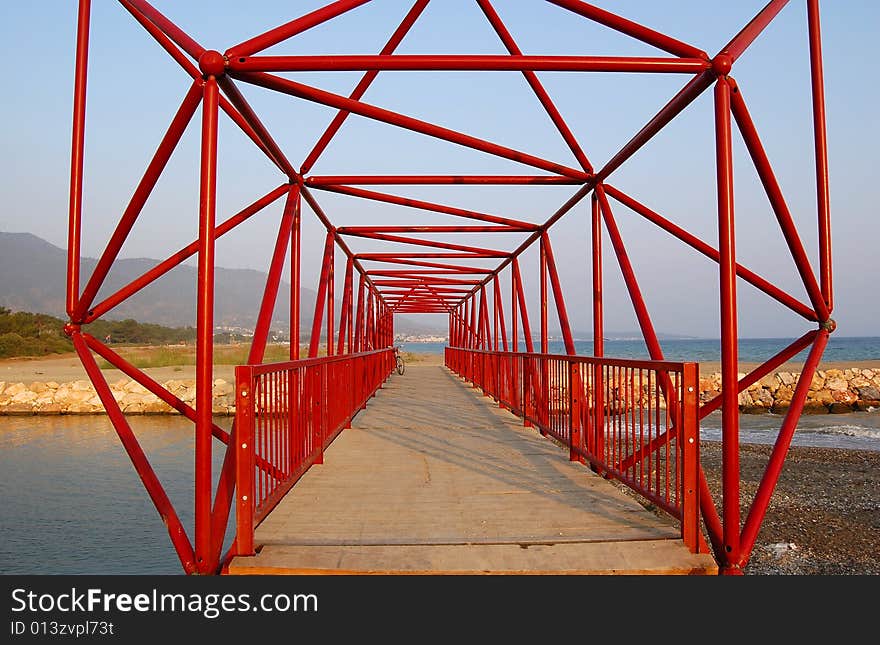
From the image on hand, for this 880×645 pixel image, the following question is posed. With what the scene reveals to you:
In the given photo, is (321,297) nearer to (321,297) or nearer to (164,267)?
(321,297)

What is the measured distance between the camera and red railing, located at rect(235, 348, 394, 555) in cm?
368

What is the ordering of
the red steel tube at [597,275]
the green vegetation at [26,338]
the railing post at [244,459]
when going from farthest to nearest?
the green vegetation at [26,338] < the red steel tube at [597,275] < the railing post at [244,459]

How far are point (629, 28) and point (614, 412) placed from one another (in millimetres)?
2630

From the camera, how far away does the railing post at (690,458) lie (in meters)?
3.66

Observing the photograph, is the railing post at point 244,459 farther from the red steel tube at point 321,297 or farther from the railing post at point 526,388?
the railing post at point 526,388

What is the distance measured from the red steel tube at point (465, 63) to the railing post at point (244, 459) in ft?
6.68

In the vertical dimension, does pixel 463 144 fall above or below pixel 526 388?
above

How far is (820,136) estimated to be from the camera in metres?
4.17

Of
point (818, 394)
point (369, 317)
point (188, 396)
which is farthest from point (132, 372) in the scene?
point (818, 394)

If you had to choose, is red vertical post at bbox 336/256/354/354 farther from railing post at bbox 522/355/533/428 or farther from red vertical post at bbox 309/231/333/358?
railing post at bbox 522/355/533/428

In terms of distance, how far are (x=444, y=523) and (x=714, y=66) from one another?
3175 millimetres

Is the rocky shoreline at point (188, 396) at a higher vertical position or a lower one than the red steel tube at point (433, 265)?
lower

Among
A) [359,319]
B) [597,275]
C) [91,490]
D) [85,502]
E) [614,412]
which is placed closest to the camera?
[614,412]

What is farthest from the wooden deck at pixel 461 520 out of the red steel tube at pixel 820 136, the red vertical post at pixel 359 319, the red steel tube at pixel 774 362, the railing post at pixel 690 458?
the red vertical post at pixel 359 319
